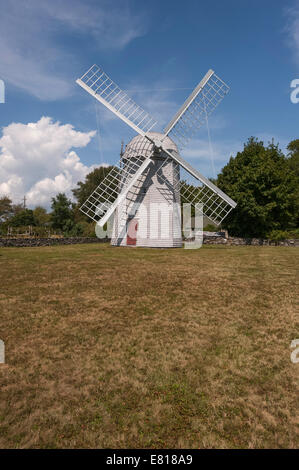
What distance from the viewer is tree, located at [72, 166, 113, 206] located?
6681 cm

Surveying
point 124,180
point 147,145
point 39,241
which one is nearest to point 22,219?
point 39,241

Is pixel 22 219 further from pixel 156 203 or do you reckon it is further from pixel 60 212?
pixel 156 203

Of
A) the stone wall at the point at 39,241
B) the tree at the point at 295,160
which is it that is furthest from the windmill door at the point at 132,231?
the tree at the point at 295,160

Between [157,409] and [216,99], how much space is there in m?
23.7

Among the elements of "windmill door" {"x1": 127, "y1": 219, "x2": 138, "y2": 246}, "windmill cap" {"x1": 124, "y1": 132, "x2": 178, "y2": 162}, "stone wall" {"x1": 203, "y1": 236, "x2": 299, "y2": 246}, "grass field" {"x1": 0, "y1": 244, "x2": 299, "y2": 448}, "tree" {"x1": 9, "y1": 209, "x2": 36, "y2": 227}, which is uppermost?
"windmill cap" {"x1": 124, "y1": 132, "x2": 178, "y2": 162}

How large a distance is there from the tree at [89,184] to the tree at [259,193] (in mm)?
40624

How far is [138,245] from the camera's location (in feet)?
75.1

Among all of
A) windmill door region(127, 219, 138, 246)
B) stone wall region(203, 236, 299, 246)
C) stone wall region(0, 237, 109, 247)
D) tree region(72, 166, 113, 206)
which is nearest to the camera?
windmill door region(127, 219, 138, 246)

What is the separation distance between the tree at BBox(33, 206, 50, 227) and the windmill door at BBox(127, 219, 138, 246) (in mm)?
42732

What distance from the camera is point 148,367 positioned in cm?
491

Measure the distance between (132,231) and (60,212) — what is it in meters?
28.8

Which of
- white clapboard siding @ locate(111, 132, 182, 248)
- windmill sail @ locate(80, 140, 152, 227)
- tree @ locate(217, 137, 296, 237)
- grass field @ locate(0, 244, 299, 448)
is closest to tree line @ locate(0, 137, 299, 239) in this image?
tree @ locate(217, 137, 296, 237)

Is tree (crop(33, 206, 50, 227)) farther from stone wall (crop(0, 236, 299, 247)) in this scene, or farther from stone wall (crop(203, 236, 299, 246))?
stone wall (crop(203, 236, 299, 246))

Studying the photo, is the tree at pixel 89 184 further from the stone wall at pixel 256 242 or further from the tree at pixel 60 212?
the stone wall at pixel 256 242
